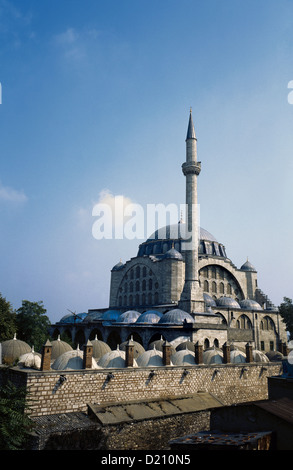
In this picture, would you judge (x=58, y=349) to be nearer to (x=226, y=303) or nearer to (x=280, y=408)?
(x=280, y=408)

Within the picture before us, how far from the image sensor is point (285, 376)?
50.1ft

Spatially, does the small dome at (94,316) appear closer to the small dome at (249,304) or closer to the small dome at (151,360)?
the small dome at (249,304)

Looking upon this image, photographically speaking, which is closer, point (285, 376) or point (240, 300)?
point (285, 376)

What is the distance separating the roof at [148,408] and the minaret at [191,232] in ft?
51.7

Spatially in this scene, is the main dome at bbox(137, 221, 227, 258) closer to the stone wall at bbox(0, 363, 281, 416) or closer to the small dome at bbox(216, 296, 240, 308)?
the small dome at bbox(216, 296, 240, 308)

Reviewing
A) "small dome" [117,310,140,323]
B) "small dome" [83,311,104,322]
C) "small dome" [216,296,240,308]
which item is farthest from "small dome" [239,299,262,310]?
"small dome" [83,311,104,322]

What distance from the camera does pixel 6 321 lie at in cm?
2634

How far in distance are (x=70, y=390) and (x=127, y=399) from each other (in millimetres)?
2655

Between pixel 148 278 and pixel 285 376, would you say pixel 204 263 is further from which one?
pixel 285 376

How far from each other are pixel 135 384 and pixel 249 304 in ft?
94.4

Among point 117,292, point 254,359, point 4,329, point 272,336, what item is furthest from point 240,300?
point 4,329

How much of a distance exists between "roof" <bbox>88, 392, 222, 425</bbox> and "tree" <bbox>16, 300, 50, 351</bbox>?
56.1 feet

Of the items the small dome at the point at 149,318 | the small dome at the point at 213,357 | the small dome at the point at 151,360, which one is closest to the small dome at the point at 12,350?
the small dome at the point at 151,360

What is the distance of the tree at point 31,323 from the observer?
29375 millimetres
